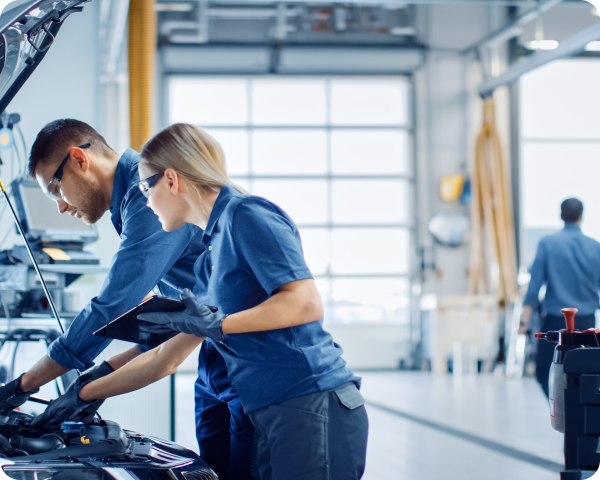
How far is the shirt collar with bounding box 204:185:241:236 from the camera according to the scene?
1.21 m

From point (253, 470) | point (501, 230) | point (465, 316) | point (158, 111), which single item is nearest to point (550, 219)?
point (501, 230)

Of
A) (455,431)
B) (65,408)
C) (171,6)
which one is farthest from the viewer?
(171,6)

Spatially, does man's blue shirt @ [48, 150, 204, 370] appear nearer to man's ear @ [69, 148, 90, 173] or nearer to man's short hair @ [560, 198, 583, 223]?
man's ear @ [69, 148, 90, 173]

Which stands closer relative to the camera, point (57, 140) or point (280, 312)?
point (280, 312)

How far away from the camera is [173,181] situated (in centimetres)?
125

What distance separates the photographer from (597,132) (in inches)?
317

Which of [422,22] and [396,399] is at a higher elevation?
[422,22]

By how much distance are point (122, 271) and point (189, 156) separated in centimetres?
38

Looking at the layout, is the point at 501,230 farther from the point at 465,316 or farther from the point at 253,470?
the point at 253,470

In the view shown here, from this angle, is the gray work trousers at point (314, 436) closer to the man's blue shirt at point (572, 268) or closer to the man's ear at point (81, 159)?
the man's ear at point (81, 159)

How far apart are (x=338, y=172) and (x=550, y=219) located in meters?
2.77

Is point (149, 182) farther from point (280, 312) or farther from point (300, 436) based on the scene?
point (300, 436)

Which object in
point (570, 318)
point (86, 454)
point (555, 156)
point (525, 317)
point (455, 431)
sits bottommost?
point (455, 431)

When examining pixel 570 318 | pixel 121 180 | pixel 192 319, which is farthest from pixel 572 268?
pixel 192 319
